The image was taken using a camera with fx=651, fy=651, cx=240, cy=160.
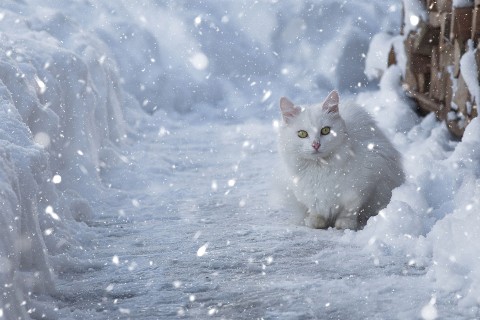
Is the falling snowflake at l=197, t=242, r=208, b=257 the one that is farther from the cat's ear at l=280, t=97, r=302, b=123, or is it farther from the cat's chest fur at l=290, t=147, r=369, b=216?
the cat's ear at l=280, t=97, r=302, b=123

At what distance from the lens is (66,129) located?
5129 millimetres

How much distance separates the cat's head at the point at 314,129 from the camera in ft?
13.5

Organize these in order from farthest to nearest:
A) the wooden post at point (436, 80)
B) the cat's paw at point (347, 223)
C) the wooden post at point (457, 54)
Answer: the wooden post at point (436, 80)
the wooden post at point (457, 54)
the cat's paw at point (347, 223)

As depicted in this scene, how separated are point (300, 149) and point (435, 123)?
2.65 meters

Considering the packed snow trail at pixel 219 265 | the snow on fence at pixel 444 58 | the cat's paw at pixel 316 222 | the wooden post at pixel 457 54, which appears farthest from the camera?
the wooden post at pixel 457 54

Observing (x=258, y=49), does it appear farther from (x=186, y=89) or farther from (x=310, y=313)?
(x=310, y=313)

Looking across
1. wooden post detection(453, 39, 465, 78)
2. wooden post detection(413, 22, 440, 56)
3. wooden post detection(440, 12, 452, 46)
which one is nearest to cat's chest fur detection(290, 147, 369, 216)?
wooden post detection(453, 39, 465, 78)

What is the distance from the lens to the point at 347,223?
4.08m

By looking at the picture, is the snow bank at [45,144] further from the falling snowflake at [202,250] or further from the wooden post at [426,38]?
the wooden post at [426,38]

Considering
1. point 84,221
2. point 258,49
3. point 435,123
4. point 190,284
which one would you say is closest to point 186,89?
point 258,49

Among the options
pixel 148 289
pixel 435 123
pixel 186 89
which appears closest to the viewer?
pixel 148 289

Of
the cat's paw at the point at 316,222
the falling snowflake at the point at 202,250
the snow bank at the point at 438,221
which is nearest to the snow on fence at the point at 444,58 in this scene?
the snow bank at the point at 438,221

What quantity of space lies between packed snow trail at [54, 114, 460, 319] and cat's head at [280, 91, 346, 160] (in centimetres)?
50

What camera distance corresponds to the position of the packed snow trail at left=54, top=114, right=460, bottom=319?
2.92 metres
